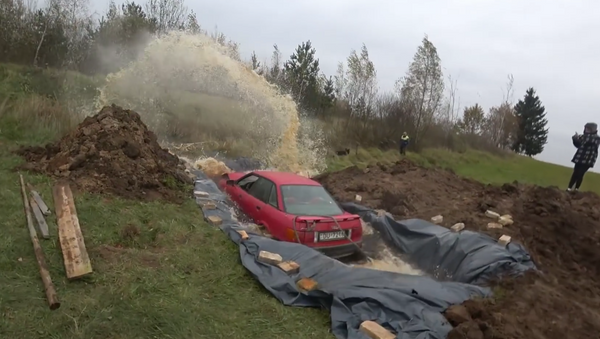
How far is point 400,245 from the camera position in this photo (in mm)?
7867

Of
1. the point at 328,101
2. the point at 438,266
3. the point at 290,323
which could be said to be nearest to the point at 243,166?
the point at 438,266

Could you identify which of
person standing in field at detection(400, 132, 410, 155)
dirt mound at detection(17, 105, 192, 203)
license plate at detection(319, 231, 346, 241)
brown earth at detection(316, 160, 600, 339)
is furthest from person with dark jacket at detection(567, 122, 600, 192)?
person standing in field at detection(400, 132, 410, 155)

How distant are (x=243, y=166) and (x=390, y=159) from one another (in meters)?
12.3

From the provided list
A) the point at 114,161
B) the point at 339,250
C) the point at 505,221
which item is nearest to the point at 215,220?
the point at 339,250

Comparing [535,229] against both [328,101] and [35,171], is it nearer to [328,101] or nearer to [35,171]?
[35,171]

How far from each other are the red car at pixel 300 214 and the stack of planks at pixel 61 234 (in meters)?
2.93

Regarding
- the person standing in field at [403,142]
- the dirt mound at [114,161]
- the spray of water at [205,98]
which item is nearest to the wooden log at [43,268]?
the dirt mound at [114,161]

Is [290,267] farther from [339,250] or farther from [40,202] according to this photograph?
[40,202]

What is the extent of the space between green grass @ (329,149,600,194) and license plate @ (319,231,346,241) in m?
10.8

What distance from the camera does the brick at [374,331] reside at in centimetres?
406

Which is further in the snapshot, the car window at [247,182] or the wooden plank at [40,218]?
the car window at [247,182]

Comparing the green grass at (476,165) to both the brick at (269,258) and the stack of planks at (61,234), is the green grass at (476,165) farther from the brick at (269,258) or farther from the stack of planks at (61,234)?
the stack of planks at (61,234)

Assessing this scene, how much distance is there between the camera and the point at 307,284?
16.4 ft

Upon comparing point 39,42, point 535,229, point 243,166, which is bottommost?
point 243,166
